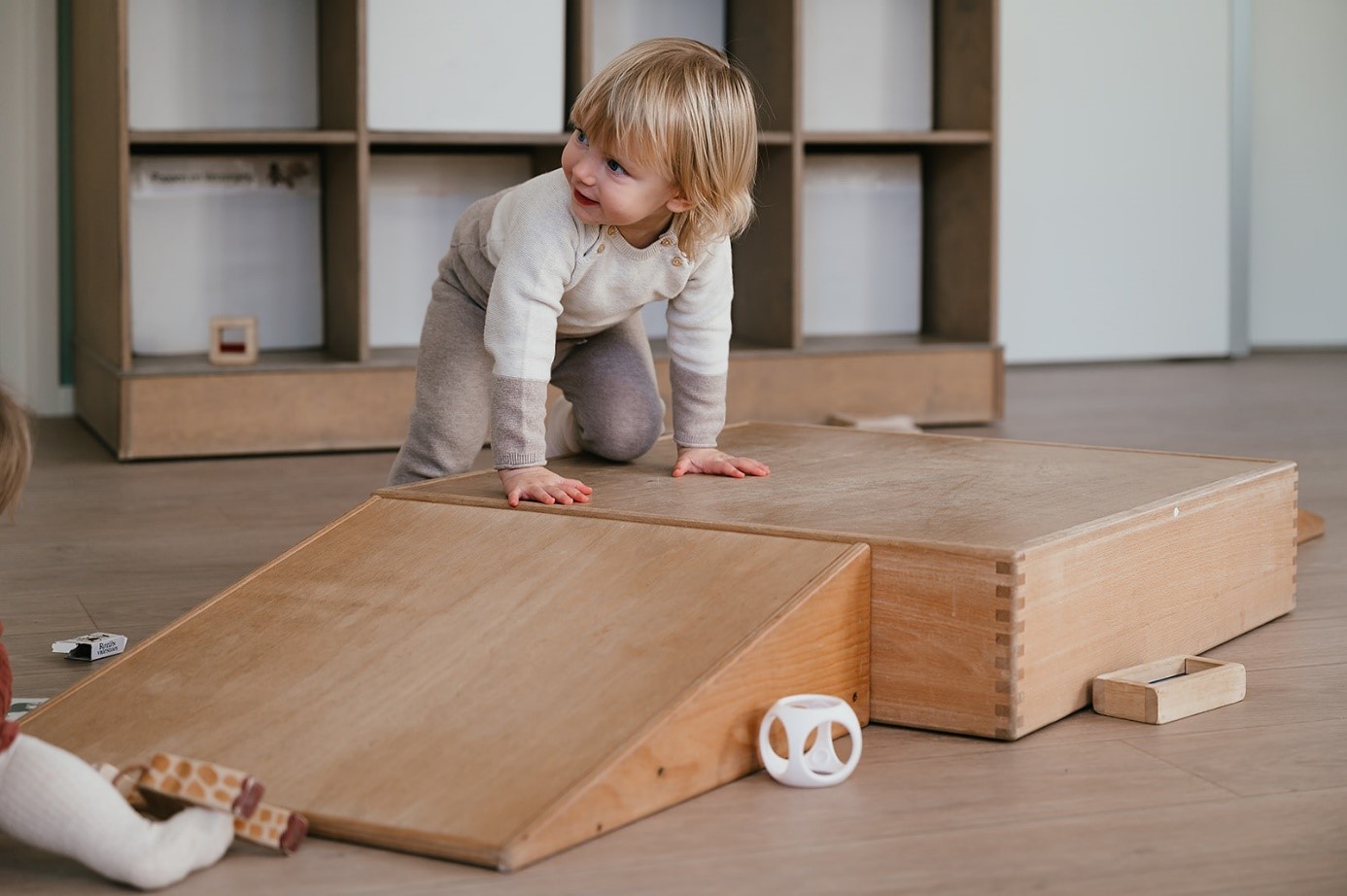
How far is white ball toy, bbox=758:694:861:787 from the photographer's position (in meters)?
1.17

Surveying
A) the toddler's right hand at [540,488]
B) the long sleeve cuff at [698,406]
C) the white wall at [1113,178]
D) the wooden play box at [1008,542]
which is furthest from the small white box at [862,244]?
the toddler's right hand at [540,488]

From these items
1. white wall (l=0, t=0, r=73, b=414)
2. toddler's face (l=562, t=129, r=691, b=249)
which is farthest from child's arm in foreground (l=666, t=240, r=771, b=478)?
white wall (l=0, t=0, r=73, b=414)

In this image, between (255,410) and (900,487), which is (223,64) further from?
(900,487)

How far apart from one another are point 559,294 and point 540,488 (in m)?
0.22

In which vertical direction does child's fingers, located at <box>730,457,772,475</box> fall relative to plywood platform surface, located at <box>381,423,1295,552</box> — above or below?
above

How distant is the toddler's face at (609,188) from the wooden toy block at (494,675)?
318 mm

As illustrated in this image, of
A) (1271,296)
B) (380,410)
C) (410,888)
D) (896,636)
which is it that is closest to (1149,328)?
(1271,296)

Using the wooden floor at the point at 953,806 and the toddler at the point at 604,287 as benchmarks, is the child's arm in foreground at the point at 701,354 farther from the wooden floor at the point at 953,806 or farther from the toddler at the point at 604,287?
the wooden floor at the point at 953,806

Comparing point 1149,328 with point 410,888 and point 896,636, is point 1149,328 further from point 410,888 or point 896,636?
point 410,888

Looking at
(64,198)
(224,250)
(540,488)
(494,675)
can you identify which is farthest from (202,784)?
(64,198)

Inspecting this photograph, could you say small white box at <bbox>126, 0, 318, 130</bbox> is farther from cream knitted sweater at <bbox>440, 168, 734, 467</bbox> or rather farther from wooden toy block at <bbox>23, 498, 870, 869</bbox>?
wooden toy block at <bbox>23, 498, 870, 869</bbox>

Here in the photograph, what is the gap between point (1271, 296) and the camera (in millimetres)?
4258

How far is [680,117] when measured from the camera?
1.51 meters

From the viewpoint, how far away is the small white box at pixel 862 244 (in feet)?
10.9
